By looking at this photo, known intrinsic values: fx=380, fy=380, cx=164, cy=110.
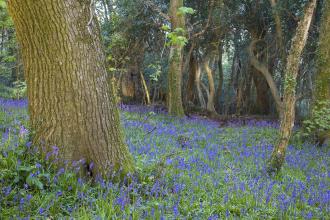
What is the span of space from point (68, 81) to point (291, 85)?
367cm

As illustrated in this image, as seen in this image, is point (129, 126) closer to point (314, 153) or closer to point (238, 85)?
point (314, 153)

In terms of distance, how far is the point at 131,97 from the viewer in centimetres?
1959

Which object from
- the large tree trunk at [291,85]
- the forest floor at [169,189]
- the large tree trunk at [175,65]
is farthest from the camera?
the large tree trunk at [175,65]

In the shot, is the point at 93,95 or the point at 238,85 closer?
the point at 93,95

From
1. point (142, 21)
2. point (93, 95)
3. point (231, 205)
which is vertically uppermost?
point (142, 21)

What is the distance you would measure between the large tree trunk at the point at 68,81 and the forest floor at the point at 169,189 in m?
0.30

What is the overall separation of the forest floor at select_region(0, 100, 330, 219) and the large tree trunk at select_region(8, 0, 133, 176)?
0.97 ft

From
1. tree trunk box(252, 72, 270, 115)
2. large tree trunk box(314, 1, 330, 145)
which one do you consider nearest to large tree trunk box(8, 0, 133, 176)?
large tree trunk box(314, 1, 330, 145)

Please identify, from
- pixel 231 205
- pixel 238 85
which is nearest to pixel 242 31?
pixel 238 85

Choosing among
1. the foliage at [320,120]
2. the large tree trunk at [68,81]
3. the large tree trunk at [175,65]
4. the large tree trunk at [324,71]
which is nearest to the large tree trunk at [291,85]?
the foliage at [320,120]

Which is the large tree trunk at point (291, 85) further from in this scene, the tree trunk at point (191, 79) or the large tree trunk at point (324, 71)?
the tree trunk at point (191, 79)

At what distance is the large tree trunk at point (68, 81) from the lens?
412cm

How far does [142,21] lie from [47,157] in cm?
1228

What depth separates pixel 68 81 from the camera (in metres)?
4.24
